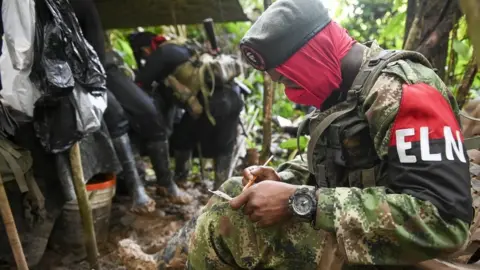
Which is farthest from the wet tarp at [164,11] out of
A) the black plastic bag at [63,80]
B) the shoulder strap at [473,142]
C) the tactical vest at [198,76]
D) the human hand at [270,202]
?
the human hand at [270,202]

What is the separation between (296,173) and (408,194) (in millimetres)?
833

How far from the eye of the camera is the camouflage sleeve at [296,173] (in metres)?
2.27

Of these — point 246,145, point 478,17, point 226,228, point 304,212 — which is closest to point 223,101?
point 246,145

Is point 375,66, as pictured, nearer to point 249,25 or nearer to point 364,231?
point 364,231

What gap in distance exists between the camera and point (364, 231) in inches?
61.1

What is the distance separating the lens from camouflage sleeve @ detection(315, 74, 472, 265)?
1.48 metres

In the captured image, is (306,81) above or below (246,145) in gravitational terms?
above

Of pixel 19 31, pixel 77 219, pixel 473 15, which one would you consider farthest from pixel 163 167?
pixel 473 15

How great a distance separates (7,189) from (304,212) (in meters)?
2.25

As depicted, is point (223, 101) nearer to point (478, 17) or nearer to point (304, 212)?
point (304, 212)

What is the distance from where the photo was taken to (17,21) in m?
2.63

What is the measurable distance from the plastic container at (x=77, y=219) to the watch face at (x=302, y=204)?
7.48ft

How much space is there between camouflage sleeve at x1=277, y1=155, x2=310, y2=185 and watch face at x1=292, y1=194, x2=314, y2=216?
0.60 m

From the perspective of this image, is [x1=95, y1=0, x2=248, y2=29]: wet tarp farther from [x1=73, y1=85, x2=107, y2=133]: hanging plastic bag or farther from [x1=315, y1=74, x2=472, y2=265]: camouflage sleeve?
[x1=315, y1=74, x2=472, y2=265]: camouflage sleeve
